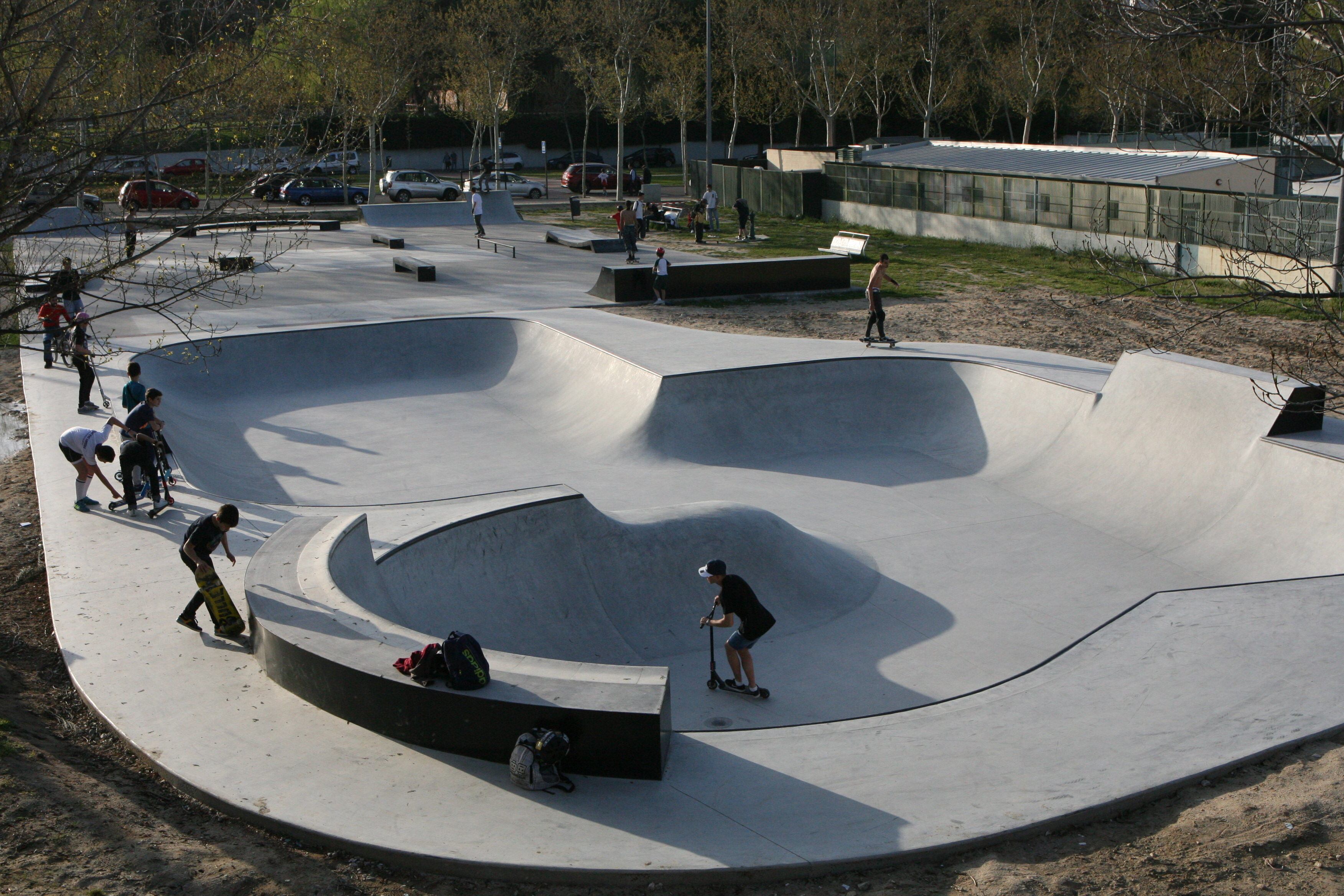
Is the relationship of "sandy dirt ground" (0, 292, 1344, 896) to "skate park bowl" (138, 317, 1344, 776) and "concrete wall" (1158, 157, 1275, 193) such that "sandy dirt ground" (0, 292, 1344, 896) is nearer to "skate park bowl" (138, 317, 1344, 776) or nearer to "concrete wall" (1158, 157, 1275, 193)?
"skate park bowl" (138, 317, 1344, 776)

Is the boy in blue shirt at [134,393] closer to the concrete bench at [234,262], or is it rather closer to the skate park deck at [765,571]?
the skate park deck at [765,571]

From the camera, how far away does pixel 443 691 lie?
21.7 feet

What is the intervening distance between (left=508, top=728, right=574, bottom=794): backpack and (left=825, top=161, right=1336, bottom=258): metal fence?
50.0 ft

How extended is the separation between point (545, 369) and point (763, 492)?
20.1ft

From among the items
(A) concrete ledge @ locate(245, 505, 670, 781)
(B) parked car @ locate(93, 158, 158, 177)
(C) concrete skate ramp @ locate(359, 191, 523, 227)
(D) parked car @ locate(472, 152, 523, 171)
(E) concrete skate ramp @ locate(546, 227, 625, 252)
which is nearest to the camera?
(A) concrete ledge @ locate(245, 505, 670, 781)

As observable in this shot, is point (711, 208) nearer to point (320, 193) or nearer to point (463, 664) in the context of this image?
point (320, 193)

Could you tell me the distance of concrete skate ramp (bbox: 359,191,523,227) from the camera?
38.2 m

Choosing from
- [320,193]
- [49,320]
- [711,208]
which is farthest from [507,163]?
[49,320]

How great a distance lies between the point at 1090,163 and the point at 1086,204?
3210 mm

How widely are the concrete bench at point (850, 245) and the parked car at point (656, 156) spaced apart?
128ft

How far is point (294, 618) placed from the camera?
767cm

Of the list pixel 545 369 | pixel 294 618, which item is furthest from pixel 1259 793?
pixel 545 369

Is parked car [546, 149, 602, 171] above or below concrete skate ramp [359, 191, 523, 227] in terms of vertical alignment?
above

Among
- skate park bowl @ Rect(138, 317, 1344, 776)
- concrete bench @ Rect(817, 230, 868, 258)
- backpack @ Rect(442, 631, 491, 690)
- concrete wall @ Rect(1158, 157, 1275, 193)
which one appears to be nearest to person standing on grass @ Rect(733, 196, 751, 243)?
concrete bench @ Rect(817, 230, 868, 258)
